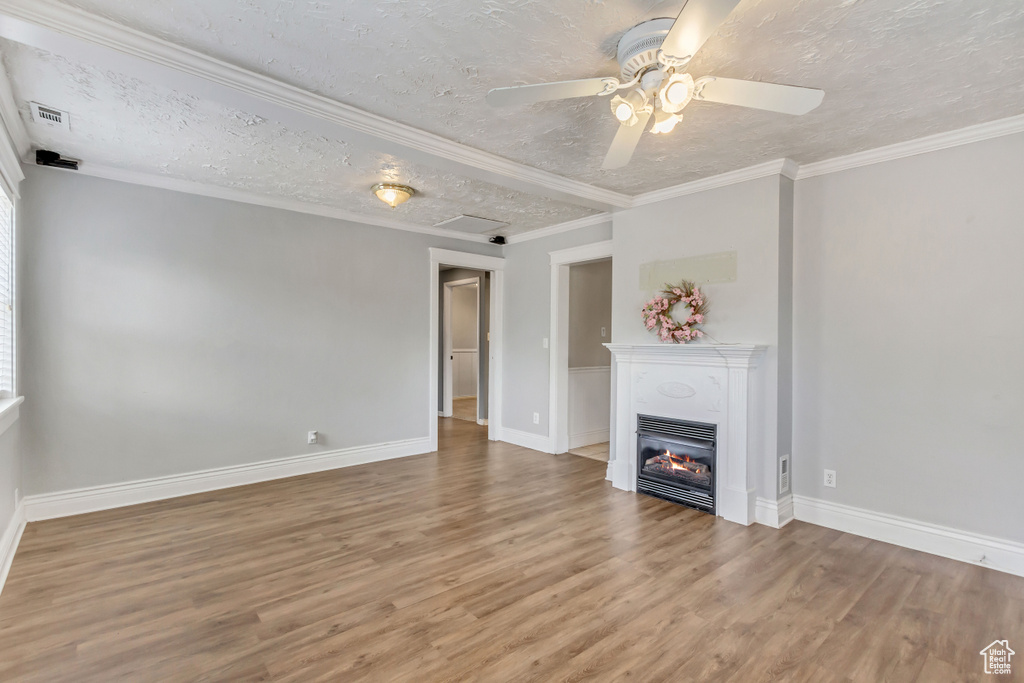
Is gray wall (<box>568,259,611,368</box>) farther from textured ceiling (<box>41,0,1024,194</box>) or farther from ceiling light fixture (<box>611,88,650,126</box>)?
ceiling light fixture (<box>611,88,650,126</box>)

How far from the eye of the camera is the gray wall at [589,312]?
18.4 ft

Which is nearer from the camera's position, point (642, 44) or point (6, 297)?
point (642, 44)

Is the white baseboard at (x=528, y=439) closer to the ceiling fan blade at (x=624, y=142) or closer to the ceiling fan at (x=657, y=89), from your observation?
the ceiling fan blade at (x=624, y=142)

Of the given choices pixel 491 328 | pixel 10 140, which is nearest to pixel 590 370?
pixel 491 328

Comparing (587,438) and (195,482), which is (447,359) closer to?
(587,438)

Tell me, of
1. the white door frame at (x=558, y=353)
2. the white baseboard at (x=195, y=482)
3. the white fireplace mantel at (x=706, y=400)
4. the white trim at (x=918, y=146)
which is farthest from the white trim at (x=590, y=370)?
the white trim at (x=918, y=146)

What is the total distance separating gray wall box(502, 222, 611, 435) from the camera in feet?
17.8

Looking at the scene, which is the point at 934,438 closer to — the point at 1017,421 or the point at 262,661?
the point at 1017,421

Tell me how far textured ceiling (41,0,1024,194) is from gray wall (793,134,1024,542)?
0.42 meters

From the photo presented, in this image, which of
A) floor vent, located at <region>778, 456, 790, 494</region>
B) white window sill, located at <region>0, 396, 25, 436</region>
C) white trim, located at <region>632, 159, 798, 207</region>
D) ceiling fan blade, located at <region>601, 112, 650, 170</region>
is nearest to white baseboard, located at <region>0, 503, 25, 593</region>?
white window sill, located at <region>0, 396, 25, 436</region>

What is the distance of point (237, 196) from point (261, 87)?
2.18 meters

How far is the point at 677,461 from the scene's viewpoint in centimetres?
377

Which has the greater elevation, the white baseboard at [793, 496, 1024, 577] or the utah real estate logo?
the white baseboard at [793, 496, 1024, 577]

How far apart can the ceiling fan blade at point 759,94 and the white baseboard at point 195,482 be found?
4257 mm
